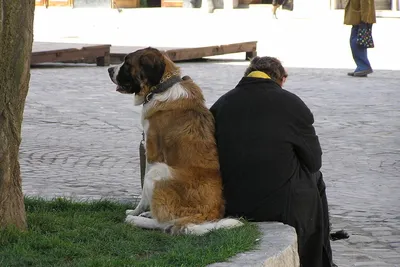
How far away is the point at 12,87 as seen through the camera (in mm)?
5199

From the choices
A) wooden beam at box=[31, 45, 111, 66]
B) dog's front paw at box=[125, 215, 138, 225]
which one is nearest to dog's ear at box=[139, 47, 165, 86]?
dog's front paw at box=[125, 215, 138, 225]

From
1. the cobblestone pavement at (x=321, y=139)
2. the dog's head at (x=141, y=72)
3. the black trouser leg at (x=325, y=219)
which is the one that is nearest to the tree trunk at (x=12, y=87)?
the dog's head at (x=141, y=72)

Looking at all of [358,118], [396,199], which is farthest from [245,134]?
[358,118]

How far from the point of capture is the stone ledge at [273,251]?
466 centimetres

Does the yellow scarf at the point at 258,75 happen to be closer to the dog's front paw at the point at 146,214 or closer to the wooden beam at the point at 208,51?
the dog's front paw at the point at 146,214

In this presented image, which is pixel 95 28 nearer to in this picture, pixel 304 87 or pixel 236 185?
pixel 304 87

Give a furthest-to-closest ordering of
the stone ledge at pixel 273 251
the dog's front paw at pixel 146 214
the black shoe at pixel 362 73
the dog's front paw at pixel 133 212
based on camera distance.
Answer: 1. the black shoe at pixel 362 73
2. the dog's front paw at pixel 133 212
3. the dog's front paw at pixel 146 214
4. the stone ledge at pixel 273 251

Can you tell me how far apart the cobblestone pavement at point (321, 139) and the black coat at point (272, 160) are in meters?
0.75

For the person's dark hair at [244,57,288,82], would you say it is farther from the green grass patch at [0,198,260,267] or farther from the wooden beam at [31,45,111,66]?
the wooden beam at [31,45,111,66]

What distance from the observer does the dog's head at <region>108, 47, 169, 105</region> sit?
5.62 meters

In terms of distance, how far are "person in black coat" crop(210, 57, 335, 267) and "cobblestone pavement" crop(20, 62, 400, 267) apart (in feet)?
2.28

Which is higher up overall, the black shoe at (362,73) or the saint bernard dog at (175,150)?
the saint bernard dog at (175,150)

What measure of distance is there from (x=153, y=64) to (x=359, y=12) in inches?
465

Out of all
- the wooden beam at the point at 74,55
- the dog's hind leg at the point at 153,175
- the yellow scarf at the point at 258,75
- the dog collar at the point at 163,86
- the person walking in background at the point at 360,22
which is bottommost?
the wooden beam at the point at 74,55
